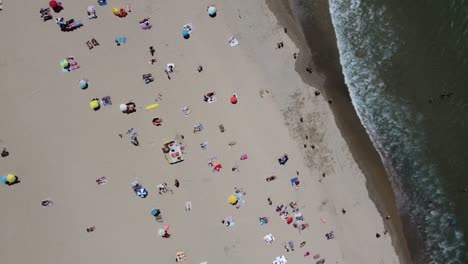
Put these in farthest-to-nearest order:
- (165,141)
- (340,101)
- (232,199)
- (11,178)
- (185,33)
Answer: (340,101) < (185,33) < (232,199) < (165,141) < (11,178)

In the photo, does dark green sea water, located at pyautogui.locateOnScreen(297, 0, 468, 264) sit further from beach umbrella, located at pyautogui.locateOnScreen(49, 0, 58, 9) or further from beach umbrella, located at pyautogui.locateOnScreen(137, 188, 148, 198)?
beach umbrella, located at pyautogui.locateOnScreen(49, 0, 58, 9)

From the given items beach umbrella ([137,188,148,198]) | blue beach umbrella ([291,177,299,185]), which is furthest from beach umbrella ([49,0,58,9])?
blue beach umbrella ([291,177,299,185])

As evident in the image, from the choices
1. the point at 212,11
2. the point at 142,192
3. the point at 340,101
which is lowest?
the point at 142,192

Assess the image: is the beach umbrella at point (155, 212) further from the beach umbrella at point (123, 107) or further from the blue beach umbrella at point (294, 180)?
the blue beach umbrella at point (294, 180)

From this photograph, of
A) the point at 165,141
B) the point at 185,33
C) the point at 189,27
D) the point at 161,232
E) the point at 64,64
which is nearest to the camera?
the point at 64,64

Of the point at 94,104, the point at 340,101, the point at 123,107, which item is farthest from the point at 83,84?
the point at 340,101

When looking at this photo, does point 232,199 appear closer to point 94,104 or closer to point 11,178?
point 94,104
